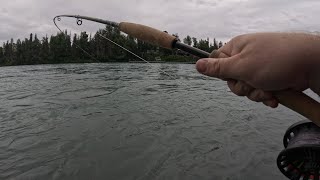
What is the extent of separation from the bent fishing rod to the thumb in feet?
0.63

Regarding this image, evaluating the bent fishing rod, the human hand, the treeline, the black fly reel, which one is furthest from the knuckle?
the treeline

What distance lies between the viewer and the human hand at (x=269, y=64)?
1630 millimetres

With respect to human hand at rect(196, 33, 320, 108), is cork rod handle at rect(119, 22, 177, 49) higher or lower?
higher

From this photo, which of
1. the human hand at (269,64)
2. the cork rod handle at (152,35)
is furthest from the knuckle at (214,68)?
the cork rod handle at (152,35)

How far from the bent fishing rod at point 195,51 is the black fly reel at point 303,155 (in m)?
1.37

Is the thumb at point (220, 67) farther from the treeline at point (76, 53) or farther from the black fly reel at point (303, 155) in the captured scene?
the treeline at point (76, 53)

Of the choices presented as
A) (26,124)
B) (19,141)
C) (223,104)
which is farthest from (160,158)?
(223,104)

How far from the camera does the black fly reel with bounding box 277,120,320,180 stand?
127 inches

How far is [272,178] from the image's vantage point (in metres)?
5.73

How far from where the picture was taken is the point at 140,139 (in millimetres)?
7871

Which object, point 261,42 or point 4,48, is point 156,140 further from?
point 4,48

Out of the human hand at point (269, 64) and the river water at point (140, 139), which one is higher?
the human hand at point (269, 64)

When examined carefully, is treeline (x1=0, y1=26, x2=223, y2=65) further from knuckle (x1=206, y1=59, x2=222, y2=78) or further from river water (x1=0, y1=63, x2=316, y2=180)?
knuckle (x1=206, y1=59, x2=222, y2=78)

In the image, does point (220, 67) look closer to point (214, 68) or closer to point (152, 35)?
point (214, 68)
